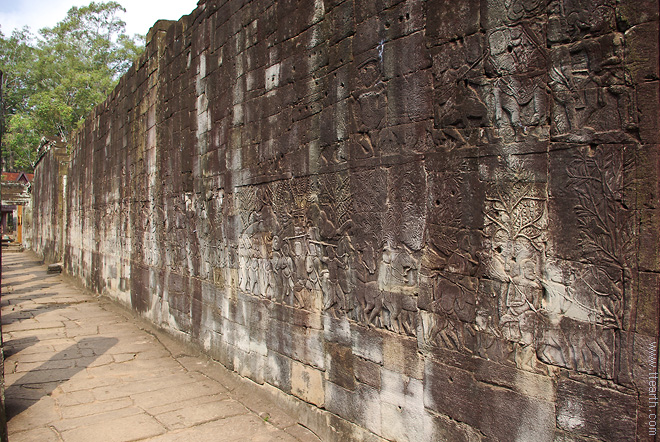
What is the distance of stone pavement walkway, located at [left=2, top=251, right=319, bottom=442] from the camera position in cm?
401

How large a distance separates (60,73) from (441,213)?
38.9 m

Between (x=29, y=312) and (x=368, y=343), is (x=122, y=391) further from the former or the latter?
(x=29, y=312)

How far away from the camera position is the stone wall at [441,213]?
2152mm

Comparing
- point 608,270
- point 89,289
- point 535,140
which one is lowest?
point 89,289

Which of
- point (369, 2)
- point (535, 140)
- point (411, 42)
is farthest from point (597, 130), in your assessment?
point (369, 2)

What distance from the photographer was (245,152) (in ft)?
16.4

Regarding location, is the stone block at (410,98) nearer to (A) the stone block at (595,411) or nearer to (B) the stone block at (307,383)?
(A) the stone block at (595,411)

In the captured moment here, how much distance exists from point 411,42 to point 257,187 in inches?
88.7

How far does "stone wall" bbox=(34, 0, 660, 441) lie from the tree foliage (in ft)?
93.4

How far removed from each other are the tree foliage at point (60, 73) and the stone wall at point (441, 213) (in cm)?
2847

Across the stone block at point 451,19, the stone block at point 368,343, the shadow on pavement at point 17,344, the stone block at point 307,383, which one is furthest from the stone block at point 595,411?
the shadow on pavement at point 17,344

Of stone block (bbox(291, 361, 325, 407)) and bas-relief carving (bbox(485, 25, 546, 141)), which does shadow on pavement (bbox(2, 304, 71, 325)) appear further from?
bas-relief carving (bbox(485, 25, 546, 141))

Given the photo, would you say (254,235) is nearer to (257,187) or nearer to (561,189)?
(257,187)

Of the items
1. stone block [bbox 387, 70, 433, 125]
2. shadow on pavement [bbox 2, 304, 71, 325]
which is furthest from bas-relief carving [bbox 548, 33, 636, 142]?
shadow on pavement [bbox 2, 304, 71, 325]
